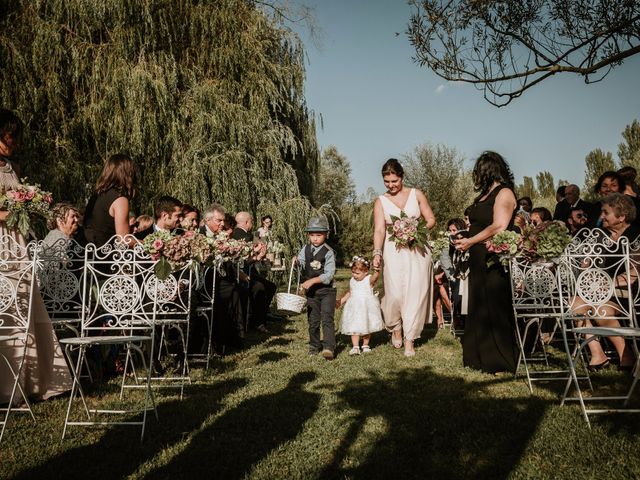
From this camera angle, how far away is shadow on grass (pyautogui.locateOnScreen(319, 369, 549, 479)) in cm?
337

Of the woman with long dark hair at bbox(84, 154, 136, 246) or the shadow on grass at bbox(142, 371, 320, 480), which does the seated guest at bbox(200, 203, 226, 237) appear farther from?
the shadow on grass at bbox(142, 371, 320, 480)

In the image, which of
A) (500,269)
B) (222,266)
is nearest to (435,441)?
(500,269)

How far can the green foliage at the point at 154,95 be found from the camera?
11.9 meters

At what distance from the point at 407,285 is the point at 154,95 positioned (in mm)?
8141

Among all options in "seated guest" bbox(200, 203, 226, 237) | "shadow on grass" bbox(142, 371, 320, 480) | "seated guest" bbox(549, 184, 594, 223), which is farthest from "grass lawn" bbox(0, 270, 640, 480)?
"seated guest" bbox(549, 184, 594, 223)

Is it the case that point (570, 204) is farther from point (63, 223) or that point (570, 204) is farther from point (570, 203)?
point (63, 223)

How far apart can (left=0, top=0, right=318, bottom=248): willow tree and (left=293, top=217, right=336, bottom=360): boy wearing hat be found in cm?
568

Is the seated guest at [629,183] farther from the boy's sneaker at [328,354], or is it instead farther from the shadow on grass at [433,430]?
the boy's sneaker at [328,354]

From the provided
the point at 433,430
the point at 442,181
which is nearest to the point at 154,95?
the point at 433,430

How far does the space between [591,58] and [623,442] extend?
18.1 ft

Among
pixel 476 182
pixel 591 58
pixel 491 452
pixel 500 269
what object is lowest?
pixel 491 452

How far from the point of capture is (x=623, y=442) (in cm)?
365

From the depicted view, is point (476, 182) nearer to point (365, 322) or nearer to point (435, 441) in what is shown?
point (365, 322)

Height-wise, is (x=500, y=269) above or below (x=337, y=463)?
above
